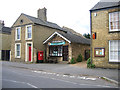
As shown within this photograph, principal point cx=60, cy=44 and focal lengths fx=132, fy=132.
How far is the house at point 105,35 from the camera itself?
13148 mm

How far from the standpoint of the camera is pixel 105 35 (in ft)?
45.0

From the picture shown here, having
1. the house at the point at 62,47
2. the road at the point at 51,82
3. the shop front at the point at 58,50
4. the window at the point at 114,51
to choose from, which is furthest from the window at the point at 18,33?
the window at the point at 114,51

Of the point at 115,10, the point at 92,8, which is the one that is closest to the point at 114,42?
the point at 115,10

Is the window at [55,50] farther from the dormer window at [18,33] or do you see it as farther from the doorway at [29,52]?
the dormer window at [18,33]

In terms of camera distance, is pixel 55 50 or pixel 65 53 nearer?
pixel 65 53

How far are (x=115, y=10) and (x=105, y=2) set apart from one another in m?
2.17

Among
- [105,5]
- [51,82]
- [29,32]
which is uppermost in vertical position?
[105,5]

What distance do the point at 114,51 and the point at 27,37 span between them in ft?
45.6

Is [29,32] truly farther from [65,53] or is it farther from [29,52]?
[65,53]

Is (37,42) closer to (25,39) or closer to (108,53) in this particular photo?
(25,39)

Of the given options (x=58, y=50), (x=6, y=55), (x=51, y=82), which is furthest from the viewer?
(x=6, y=55)

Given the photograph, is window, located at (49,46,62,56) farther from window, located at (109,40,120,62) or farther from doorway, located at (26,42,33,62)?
window, located at (109,40,120,62)

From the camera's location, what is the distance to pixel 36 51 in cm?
2091

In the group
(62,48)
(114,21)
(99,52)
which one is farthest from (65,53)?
(114,21)
